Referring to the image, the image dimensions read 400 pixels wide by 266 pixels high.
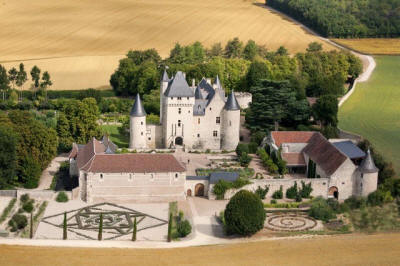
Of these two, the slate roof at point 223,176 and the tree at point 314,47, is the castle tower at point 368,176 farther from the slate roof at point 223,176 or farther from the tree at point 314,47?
the tree at point 314,47

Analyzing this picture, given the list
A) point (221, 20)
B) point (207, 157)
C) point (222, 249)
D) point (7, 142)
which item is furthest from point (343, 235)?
point (221, 20)

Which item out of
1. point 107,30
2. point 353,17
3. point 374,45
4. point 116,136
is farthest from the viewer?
point 107,30

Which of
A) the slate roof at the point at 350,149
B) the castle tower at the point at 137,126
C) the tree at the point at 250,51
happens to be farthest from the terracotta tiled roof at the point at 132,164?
the tree at the point at 250,51

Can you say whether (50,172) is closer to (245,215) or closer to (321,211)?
(245,215)

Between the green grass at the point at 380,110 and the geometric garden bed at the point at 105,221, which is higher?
the green grass at the point at 380,110

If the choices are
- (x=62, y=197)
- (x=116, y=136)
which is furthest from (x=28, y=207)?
(x=116, y=136)

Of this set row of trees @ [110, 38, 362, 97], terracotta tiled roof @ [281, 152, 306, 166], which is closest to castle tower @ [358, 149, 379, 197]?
terracotta tiled roof @ [281, 152, 306, 166]
